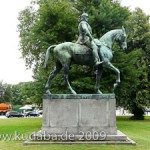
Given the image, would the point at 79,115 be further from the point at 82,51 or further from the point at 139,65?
the point at 139,65

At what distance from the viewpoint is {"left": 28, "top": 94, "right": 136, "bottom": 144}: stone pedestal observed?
1365 cm

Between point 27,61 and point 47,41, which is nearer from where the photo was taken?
point 47,41

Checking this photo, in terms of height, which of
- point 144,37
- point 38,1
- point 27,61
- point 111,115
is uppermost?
point 38,1

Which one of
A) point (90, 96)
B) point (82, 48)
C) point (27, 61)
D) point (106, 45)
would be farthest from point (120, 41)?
point (27, 61)

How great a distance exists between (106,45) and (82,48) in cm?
107

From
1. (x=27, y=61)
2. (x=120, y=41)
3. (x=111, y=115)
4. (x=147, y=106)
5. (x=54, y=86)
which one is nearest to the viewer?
(x=111, y=115)

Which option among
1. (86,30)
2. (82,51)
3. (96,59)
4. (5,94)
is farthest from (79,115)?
(5,94)

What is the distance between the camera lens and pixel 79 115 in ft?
45.2

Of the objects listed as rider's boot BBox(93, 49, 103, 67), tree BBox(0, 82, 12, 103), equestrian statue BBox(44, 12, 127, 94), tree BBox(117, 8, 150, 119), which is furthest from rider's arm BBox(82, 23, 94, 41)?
tree BBox(0, 82, 12, 103)

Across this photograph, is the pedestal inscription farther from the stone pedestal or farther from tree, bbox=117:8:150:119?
tree, bbox=117:8:150:119

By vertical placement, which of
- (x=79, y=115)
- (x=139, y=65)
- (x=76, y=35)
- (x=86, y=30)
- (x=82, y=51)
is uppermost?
(x=76, y=35)

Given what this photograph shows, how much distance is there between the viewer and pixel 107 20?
2977 cm

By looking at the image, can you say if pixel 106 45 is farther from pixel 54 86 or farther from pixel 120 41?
pixel 54 86

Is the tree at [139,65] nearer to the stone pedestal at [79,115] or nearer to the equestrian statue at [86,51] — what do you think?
the equestrian statue at [86,51]
